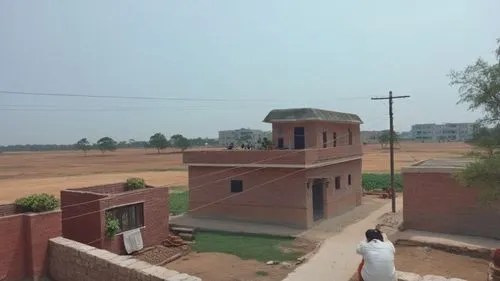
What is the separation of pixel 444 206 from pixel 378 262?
16.5 m

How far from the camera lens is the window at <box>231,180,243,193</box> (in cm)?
2511

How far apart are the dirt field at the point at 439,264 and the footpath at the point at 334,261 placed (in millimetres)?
1870

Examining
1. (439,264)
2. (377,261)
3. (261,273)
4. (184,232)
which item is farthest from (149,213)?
(377,261)

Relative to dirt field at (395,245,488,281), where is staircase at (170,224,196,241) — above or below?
above

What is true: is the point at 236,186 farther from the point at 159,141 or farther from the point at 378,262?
the point at 159,141

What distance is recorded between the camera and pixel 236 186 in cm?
2523

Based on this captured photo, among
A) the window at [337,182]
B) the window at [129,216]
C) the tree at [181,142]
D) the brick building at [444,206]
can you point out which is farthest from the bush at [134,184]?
the tree at [181,142]

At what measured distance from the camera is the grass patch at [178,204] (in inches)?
1133

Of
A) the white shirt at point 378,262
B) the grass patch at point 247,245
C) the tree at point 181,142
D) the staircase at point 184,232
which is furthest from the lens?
the tree at point 181,142

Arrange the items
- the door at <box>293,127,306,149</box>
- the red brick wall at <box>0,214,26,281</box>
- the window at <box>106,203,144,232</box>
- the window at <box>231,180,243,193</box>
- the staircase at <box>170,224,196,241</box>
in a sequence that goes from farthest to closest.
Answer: the door at <box>293,127,306,149</box> < the window at <box>231,180,243,193</box> < the staircase at <box>170,224,196,241</box> < the window at <box>106,203,144,232</box> < the red brick wall at <box>0,214,26,281</box>

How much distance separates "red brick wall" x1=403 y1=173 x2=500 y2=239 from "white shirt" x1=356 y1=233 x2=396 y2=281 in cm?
1606

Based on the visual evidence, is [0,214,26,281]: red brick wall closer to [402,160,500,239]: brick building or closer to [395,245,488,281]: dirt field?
[395,245,488,281]: dirt field

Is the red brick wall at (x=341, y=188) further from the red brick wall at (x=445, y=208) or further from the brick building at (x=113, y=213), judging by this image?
the brick building at (x=113, y=213)

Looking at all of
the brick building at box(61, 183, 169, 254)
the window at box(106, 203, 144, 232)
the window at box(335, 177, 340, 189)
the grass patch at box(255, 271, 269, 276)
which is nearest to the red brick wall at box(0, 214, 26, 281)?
the brick building at box(61, 183, 169, 254)
